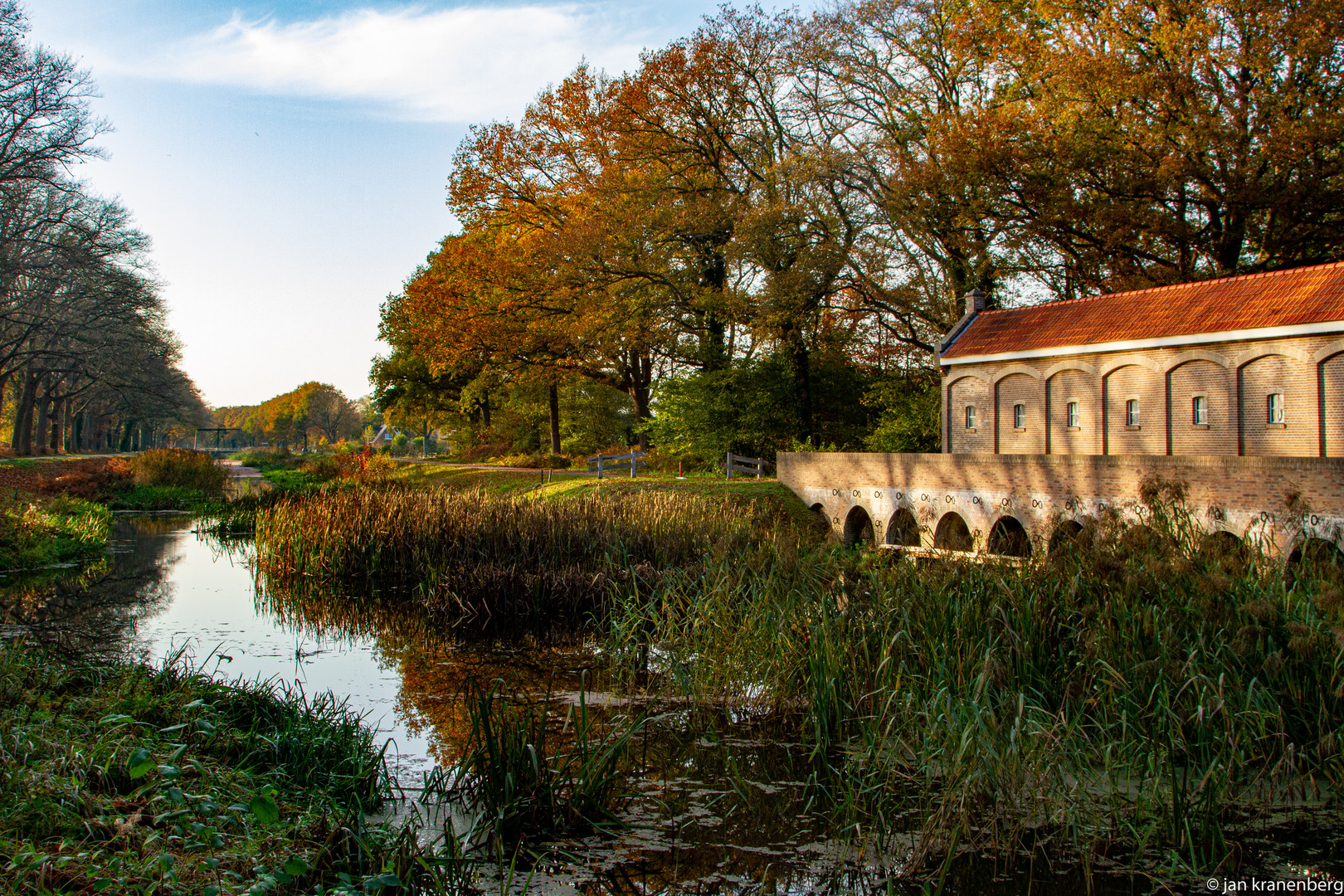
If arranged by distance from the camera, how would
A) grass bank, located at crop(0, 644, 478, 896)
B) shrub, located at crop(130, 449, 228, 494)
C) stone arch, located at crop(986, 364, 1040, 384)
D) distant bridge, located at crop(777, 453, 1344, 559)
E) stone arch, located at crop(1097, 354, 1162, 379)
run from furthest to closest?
shrub, located at crop(130, 449, 228, 494) < stone arch, located at crop(986, 364, 1040, 384) < stone arch, located at crop(1097, 354, 1162, 379) < distant bridge, located at crop(777, 453, 1344, 559) < grass bank, located at crop(0, 644, 478, 896)

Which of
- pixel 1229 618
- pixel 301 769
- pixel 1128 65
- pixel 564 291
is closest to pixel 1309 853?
pixel 1229 618

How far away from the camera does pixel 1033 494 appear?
17188 millimetres

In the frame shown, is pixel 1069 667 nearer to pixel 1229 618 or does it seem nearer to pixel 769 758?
pixel 1229 618

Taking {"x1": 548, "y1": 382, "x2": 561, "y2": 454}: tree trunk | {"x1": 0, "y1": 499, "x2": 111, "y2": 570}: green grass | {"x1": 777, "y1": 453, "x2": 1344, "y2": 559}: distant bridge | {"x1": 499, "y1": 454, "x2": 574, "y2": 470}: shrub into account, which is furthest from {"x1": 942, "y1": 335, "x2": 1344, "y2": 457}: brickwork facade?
{"x1": 0, "y1": 499, "x2": 111, "y2": 570}: green grass

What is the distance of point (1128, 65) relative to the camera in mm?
22203

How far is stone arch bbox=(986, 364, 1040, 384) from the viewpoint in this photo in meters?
23.1

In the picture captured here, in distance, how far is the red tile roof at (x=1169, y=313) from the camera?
18.0m

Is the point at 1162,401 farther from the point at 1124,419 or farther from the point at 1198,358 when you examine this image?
the point at 1198,358

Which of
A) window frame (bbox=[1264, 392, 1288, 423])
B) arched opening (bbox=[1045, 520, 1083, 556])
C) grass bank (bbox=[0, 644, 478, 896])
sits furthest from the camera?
window frame (bbox=[1264, 392, 1288, 423])

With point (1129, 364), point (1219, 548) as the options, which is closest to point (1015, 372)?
point (1129, 364)

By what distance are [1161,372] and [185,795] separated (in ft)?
70.6

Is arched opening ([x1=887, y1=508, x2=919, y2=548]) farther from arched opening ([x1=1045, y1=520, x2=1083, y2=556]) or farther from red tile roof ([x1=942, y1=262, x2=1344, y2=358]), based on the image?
arched opening ([x1=1045, y1=520, x2=1083, y2=556])

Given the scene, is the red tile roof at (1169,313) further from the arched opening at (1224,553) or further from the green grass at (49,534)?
the green grass at (49,534)

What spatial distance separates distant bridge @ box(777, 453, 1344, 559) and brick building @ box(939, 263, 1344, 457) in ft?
12.0
